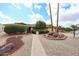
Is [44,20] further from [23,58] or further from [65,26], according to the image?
[23,58]

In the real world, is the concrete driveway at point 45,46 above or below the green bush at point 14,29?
below

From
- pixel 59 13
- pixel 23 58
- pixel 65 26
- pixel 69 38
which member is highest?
pixel 59 13

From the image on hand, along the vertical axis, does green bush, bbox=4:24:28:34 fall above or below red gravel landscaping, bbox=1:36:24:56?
above

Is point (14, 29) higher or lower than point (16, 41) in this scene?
higher

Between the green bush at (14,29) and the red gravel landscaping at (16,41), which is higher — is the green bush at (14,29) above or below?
above

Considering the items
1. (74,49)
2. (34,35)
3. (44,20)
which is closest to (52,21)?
(44,20)

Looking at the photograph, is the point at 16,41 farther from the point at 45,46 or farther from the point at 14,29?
the point at 45,46

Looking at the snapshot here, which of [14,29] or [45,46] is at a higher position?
[14,29]

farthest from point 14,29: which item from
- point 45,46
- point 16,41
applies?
point 45,46
